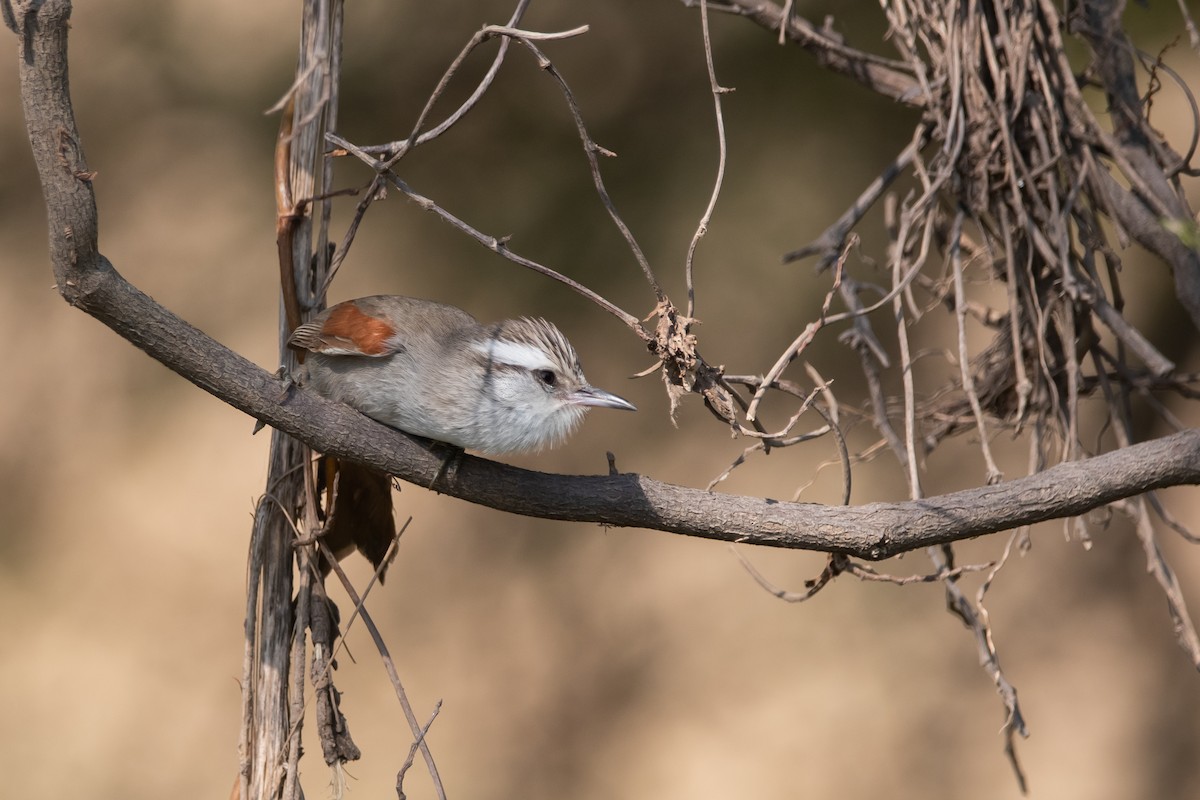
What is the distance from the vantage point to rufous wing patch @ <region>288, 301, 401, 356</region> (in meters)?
2.52

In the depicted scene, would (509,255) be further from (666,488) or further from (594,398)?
(666,488)

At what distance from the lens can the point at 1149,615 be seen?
3922 millimetres

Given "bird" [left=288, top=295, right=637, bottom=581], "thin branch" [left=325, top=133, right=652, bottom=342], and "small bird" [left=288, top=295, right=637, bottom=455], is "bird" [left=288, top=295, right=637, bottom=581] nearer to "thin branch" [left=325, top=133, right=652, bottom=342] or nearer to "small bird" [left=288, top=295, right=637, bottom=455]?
"small bird" [left=288, top=295, right=637, bottom=455]

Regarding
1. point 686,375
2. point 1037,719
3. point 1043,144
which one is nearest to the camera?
point 686,375

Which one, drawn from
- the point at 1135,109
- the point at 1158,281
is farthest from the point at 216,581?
the point at 1158,281

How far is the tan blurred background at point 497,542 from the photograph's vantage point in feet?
12.9

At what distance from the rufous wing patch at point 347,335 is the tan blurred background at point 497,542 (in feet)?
4.92

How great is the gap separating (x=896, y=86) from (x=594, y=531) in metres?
2.05

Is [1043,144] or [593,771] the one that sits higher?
[1043,144]

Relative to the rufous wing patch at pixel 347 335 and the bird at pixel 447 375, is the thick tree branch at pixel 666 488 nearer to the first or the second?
the bird at pixel 447 375

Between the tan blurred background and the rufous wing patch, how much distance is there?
1.50m

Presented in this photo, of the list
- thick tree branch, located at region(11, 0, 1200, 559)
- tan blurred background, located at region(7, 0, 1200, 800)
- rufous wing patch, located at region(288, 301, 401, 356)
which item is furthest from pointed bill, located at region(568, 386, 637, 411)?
tan blurred background, located at region(7, 0, 1200, 800)

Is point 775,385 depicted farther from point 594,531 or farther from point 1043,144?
point 594,531

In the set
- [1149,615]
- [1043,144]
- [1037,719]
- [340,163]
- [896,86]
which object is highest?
[340,163]
